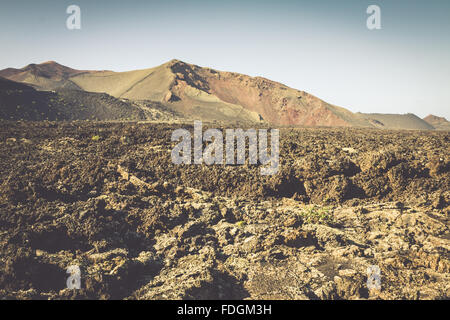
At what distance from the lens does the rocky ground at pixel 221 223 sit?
8008mm

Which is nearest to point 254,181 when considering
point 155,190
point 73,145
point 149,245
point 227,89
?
point 155,190

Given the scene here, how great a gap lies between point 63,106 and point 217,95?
1566 inches

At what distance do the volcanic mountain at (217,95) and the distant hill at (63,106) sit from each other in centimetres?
887

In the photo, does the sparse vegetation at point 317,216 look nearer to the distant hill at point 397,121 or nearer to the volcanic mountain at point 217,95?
the volcanic mountain at point 217,95

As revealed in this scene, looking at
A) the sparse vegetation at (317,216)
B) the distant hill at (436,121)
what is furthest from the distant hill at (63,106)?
the distant hill at (436,121)

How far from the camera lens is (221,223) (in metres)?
11.3

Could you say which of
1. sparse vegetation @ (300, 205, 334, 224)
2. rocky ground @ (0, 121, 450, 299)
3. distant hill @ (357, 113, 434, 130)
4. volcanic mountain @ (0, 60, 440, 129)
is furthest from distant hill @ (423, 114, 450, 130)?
sparse vegetation @ (300, 205, 334, 224)

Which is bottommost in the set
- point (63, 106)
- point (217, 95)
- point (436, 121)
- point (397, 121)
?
point (63, 106)

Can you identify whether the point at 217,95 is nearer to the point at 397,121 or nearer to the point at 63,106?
the point at 63,106

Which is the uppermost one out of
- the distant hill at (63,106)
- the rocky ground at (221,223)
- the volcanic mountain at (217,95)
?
the volcanic mountain at (217,95)

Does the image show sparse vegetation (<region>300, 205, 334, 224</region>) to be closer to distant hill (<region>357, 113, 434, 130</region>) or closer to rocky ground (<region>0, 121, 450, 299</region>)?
rocky ground (<region>0, 121, 450, 299</region>)

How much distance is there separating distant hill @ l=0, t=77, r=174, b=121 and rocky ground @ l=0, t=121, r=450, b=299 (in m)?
17.3

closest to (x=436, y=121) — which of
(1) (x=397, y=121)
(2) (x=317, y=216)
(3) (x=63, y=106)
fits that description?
(1) (x=397, y=121)
